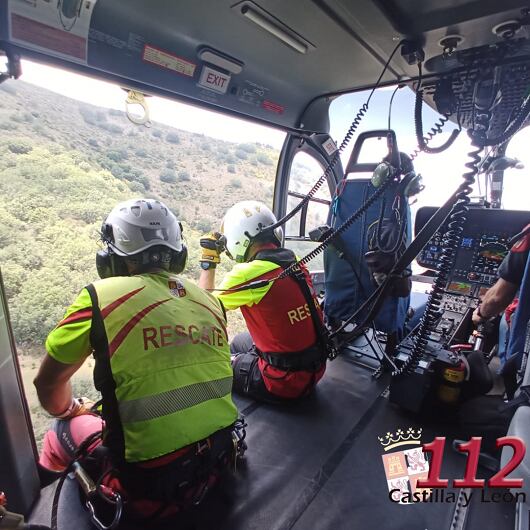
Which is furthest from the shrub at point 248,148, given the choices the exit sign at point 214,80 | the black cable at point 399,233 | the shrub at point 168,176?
the black cable at point 399,233

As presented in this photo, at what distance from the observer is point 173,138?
7.06 feet

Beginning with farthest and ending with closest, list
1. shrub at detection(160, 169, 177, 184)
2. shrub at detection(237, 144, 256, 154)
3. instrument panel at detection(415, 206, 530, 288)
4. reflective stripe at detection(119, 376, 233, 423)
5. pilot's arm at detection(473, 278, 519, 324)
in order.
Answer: shrub at detection(237, 144, 256, 154) → instrument panel at detection(415, 206, 530, 288) → shrub at detection(160, 169, 177, 184) → pilot's arm at detection(473, 278, 519, 324) → reflective stripe at detection(119, 376, 233, 423)

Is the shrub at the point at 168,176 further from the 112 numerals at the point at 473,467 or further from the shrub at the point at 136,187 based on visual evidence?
the 112 numerals at the point at 473,467

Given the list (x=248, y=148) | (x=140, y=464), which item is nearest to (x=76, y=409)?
(x=140, y=464)

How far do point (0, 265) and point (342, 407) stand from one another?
2.01 m

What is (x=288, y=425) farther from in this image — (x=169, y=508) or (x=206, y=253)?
(x=206, y=253)

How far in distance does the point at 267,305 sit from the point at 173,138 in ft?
4.16

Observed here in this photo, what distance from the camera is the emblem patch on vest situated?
1285mm

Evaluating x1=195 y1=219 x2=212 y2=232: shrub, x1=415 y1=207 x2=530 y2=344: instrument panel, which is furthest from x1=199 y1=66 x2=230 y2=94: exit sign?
x1=415 y1=207 x2=530 y2=344: instrument panel

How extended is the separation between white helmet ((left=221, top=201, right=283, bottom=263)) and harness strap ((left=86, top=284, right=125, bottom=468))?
3.84 ft

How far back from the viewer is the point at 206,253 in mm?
2146

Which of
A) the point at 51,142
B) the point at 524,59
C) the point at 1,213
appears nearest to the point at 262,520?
the point at 1,213

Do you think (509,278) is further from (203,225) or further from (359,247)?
(203,225)

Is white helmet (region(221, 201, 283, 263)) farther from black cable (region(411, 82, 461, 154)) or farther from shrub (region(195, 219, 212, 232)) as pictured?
black cable (region(411, 82, 461, 154))
